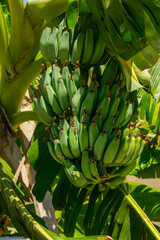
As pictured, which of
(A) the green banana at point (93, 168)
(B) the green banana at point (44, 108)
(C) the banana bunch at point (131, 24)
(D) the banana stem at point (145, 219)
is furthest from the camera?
(D) the banana stem at point (145, 219)

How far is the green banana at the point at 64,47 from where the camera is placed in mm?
979

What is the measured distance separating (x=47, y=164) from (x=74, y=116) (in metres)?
0.37

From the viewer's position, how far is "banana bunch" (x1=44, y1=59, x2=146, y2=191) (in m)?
0.90

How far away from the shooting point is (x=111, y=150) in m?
0.90

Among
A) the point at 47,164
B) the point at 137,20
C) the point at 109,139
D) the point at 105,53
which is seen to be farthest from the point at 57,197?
the point at 137,20

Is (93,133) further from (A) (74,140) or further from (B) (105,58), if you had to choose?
(B) (105,58)

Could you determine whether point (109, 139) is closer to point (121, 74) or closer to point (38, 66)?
point (121, 74)

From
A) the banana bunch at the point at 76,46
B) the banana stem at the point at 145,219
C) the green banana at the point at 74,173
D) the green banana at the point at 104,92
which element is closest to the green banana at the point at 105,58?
the banana bunch at the point at 76,46

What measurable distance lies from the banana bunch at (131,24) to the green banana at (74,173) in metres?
0.32

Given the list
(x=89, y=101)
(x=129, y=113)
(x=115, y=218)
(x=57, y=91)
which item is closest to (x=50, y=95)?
(x=57, y=91)

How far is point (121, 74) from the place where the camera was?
983 mm

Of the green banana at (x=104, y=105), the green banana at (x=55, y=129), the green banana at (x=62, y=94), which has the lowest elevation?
the green banana at (x=55, y=129)

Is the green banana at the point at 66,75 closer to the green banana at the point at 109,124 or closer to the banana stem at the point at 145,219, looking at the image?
the green banana at the point at 109,124

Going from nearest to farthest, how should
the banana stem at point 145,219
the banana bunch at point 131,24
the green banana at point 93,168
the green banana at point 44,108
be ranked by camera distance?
the banana bunch at point 131,24 < the green banana at point 93,168 < the green banana at point 44,108 < the banana stem at point 145,219
